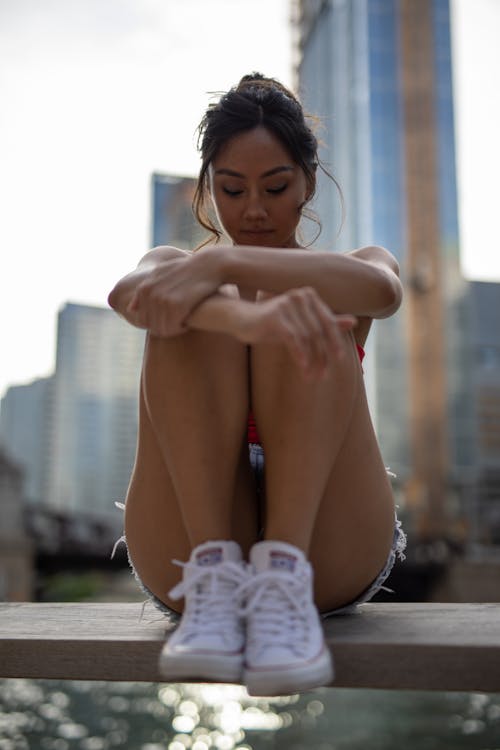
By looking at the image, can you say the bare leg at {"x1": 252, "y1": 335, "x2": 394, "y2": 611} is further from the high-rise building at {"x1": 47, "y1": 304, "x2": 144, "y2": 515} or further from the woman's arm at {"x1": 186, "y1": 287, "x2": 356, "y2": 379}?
the high-rise building at {"x1": 47, "y1": 304, "x2": 144, "y2": 515}

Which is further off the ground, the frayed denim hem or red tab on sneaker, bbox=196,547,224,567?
red tab on sneaker, bbox=196,547,224,567

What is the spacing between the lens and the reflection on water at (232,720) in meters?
3.87

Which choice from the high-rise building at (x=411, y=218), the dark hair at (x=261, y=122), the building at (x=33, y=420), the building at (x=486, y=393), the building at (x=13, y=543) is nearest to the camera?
the dark hair at (x=261, y=122)

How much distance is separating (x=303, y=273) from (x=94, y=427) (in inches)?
1948

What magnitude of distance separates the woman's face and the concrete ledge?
2.33 feet

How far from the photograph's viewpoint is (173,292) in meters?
1.07

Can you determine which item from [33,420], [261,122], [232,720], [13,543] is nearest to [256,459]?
[261,122]

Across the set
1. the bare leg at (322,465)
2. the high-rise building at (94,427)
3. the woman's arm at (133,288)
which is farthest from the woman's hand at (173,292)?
the high-rise building at (94,427)

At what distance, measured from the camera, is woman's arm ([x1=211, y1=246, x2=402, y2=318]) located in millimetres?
1108

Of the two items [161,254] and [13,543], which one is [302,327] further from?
[13,543]

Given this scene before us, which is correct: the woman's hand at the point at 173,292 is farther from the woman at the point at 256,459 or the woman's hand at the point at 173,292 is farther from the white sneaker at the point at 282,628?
the white sneaker at the point at 282,628

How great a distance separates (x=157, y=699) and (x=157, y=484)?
15.2ft

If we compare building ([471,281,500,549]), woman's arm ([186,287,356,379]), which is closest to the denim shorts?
woman's arm ([186,287,356,379])

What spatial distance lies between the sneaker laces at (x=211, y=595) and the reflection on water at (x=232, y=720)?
2913 mm
